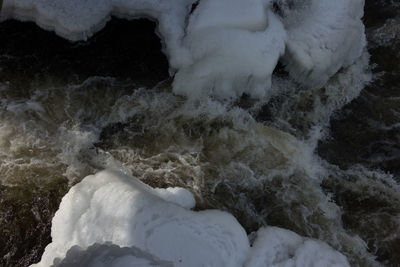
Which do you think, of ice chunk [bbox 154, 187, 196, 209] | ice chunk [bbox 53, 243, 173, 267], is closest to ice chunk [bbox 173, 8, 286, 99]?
ice chunk [bbox 154, 187, 196, 209]

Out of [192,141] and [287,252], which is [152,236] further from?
[192,141]

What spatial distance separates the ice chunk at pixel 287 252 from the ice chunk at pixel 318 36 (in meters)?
2.14

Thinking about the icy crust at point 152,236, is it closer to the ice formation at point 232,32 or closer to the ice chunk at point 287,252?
the ice chunk at point 287,252

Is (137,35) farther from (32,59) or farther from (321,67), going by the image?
(321,67)

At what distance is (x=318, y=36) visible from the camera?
167 inches

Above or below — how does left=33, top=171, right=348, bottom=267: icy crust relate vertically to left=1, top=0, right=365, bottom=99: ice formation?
below

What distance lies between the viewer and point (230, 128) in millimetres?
4027

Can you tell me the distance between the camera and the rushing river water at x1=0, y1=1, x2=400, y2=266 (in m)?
3.48

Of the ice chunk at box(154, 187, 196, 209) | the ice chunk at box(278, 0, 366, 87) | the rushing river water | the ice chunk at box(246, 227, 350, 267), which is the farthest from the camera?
the ice chunk at box(278, 0, 366, 87)

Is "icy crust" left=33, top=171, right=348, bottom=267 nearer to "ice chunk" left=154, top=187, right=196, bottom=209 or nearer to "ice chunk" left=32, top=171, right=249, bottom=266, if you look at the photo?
"ice chunk" left=32, top=171, right=249, bottom=266

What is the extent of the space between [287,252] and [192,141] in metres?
1.59

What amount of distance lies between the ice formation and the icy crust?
1687 millimetres

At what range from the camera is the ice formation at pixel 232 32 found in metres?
3.99

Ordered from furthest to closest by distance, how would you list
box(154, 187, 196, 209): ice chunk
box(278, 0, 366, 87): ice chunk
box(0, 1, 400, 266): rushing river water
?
box(278, 0, 366, 87): ice chunk < box(0, 1, 400, 266): rushing river water < box(154, 187, 196, 209): ice chunk
